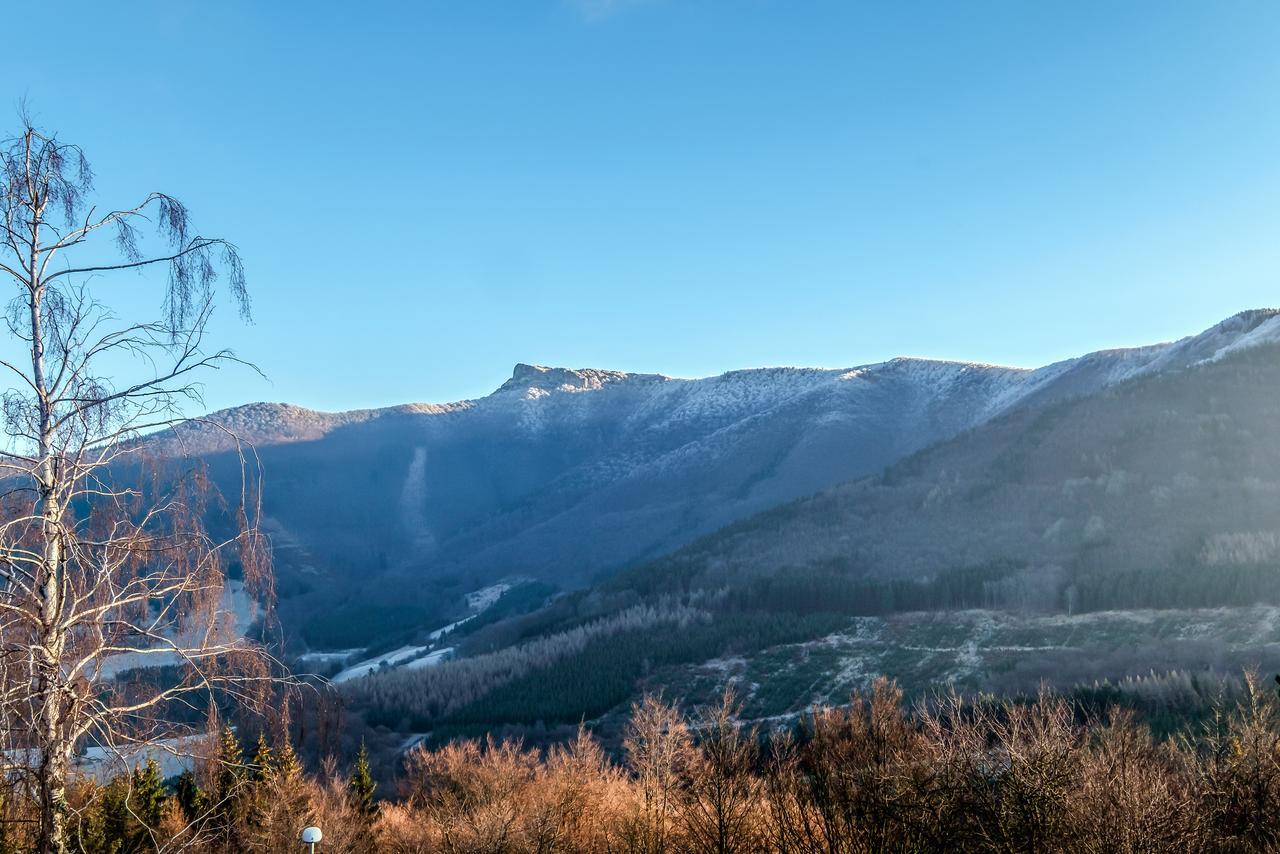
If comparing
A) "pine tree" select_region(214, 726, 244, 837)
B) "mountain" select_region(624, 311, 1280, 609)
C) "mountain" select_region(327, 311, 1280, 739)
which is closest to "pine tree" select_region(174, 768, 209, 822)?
"pine tree" select_region(214, 726, 244, 837)

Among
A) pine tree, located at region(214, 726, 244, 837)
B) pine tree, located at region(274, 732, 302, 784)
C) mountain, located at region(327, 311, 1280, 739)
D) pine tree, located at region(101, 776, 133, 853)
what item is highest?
pine tree, located at region(214, 726, 244, 837)

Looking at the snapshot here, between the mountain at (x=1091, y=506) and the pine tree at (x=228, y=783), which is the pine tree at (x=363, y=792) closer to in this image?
the pine tree at (x=228, y=783)

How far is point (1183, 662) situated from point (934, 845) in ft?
157

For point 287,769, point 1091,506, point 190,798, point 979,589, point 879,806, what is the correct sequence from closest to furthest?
point 879,806
point 287,769
point 190,798
point 979,589
point 1091,506

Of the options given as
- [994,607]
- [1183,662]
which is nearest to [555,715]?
[994,607]

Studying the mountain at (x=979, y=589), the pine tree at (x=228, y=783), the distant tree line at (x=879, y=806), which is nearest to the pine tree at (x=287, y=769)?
the pine tree at (x=228, y=783)

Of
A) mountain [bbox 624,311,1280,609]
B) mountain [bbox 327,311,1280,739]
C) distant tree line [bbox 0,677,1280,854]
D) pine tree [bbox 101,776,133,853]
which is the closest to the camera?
distant tree line [bbox 0,677,1280,854]

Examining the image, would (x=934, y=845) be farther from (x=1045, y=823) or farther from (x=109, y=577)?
(x=109, y=577)

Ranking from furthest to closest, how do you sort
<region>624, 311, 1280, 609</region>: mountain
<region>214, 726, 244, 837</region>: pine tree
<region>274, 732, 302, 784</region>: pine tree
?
<region>624, 311, 1280, 609</region>: mountain, <region>274, 732, 302, 784</region>: pine tree, <region>214, 726, 244, 837</region>: pine tree

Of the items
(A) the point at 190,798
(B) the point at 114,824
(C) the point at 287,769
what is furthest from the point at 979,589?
(B) the point at 114,824

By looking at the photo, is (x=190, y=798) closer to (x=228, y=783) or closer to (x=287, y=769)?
(x=287, y=769)

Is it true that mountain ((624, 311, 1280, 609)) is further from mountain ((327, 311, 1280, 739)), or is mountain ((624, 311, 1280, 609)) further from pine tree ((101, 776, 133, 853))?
pine tree ((101, 776, 133, 853))

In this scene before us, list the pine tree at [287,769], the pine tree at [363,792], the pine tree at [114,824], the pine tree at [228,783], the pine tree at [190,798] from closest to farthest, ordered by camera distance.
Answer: the pine tree at [228,783] < the pine tree at [114,824] < the pine tree at [190,798] < the pine tree at [287,769] < the pine tree at [363,792]

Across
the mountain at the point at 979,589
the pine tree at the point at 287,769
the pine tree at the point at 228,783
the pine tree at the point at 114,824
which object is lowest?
the mountain at the point at 979,589
